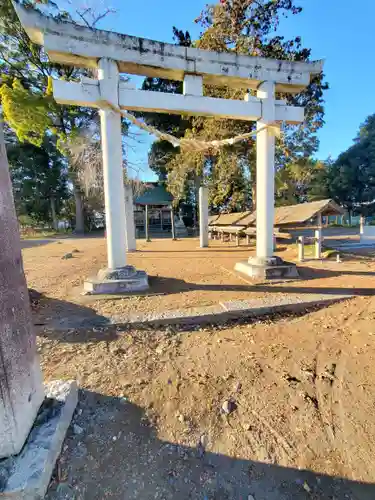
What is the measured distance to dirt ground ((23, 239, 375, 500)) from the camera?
4.96 feet

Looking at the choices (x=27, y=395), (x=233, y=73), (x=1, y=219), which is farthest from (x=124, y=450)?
(x=233, y=73)

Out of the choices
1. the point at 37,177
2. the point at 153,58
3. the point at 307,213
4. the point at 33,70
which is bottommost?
the point at 307,213

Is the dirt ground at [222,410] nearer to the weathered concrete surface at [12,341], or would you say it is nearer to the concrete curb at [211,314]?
the concrete curb at [211,314]

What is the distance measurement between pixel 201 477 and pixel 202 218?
11225 millimetres

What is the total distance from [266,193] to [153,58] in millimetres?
3602

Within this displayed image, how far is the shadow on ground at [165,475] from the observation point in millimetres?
1447

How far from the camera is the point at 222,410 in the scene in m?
2.02

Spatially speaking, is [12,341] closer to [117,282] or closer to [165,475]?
[165,475]

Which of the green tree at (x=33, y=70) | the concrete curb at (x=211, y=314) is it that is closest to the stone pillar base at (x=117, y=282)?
the concrete curb at (x=211, y=314)

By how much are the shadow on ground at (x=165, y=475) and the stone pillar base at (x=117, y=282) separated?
3.11 metres

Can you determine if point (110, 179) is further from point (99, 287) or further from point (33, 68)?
point (33, 68)

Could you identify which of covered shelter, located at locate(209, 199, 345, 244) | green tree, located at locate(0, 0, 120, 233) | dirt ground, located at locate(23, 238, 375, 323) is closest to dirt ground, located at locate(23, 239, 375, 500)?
dirt ground, located at locate(23, 238, 375, 323)

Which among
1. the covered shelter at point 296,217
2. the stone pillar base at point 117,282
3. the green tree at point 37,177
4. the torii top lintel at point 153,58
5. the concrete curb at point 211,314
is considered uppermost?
the green tree at point 37,177

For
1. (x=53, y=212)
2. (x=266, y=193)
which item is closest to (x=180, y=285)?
(x=266, y=193)
